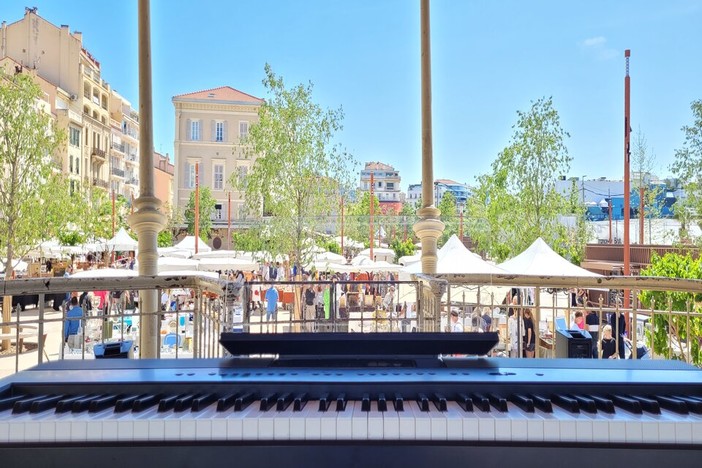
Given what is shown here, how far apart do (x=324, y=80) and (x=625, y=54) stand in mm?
8281

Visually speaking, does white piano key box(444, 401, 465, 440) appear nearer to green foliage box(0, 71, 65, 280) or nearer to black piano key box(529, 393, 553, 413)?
black piano key box(529, 393, 553, 413)

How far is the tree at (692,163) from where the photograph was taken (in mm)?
12798

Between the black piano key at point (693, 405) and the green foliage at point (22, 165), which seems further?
the green foliage at point (22, 165)

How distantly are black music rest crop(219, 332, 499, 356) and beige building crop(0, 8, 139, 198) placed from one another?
3930cm

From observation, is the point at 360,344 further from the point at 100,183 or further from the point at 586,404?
the point at 100,183

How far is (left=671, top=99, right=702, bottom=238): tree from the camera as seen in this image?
12.8 metres

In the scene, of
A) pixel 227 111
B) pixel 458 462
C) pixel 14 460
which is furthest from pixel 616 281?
pixel 227 111

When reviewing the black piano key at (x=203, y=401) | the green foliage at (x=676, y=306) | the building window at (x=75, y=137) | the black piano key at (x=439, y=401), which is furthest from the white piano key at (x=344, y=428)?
the building window at (x=75, y=137)

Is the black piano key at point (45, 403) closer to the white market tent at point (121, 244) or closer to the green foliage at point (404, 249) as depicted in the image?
the white market tent at point (121, 244)

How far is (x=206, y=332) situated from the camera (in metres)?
3.96

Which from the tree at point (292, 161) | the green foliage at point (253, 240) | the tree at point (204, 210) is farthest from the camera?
the tree at point (204, 210)

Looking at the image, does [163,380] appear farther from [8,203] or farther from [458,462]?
[8,203]

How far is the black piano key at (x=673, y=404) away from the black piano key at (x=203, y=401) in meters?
1.03

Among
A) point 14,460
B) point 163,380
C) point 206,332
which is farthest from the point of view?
point 206,332
